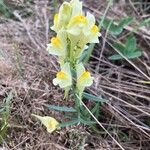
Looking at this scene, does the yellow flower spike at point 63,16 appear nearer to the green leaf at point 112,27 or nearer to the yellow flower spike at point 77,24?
the yellow flower spike at point 77,24

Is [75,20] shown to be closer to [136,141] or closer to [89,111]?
[89,111]

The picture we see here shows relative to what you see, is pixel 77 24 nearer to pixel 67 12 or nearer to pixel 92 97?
pixel 67 12

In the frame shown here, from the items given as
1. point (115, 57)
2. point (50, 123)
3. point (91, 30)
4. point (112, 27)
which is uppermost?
point (91, 30)

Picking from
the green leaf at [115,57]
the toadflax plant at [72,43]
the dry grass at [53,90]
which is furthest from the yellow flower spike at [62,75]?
the green leaf at [115,57]

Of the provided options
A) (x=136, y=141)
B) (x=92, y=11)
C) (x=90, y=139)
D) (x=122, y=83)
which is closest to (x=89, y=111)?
(x=90, y=139)

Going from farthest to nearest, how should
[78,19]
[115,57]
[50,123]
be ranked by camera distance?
[115,57], [50,123], [78,19]

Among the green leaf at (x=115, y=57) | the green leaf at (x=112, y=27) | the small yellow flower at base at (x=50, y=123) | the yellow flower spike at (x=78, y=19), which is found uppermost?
the yellow flower spike at (x=78, y=19)

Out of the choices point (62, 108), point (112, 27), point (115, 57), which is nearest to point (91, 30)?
point (62, 108)
